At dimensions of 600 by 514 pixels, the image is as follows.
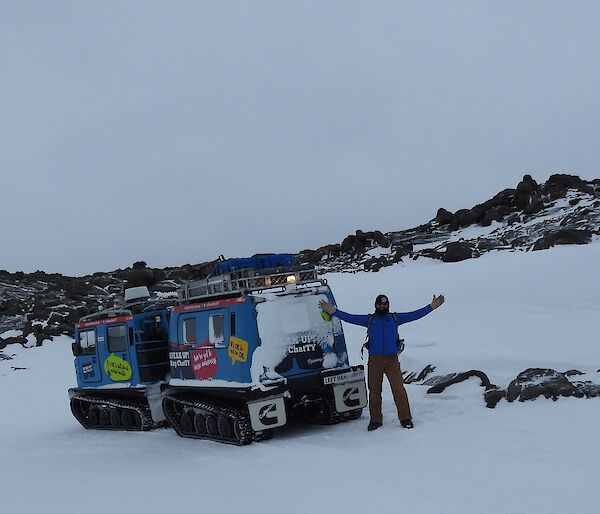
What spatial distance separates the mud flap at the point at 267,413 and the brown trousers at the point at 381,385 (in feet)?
4.49

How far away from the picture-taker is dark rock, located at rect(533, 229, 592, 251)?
23031 millimetres

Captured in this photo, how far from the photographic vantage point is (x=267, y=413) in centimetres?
1009

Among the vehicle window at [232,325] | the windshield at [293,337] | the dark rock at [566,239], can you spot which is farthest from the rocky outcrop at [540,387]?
the dark rock at [566,239]

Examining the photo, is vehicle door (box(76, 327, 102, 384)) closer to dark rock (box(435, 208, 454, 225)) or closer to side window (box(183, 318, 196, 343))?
side window (box(183, 318, 196, 343))

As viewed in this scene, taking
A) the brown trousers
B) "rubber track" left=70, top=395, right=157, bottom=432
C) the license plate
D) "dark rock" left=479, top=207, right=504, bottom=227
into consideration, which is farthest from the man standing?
"dark rock" left=479, top=207, right=504, bottom=227

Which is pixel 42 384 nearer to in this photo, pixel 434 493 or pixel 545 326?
pixel 545 326

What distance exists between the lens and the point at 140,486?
26.9 ft

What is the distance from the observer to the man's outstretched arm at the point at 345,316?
10.4 metres

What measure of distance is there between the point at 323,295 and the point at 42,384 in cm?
1602

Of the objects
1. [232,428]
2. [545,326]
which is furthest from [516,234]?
[232,428]

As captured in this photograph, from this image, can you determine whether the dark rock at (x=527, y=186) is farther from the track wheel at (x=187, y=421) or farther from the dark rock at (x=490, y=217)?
the track wheel at (x=187, y=421)

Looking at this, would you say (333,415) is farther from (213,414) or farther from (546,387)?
(546,387)

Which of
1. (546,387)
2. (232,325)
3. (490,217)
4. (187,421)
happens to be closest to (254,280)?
(232,325)

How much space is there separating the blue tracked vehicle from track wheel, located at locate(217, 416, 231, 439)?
0.02 meters
